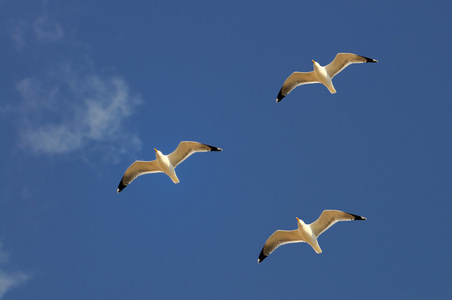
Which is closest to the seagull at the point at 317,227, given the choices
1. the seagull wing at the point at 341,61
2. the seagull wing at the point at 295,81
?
the seagull wing at the point at 341,61

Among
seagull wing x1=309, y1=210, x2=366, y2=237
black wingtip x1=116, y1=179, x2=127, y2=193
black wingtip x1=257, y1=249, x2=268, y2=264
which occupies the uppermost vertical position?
black wingtip x1=116, y1=179, x2=127, y2=193

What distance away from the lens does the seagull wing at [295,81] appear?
112 feet

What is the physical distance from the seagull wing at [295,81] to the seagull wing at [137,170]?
749 cm

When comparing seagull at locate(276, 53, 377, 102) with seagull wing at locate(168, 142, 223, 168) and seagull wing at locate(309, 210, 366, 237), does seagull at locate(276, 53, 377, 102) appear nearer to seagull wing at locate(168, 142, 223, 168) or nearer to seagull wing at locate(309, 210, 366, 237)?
seagull wing at locate(309, 210, 366, 237)

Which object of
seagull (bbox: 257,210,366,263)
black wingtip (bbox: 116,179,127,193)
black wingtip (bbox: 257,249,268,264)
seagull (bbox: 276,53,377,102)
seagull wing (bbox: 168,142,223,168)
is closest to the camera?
seagull (bbox: 257,210,366,263)

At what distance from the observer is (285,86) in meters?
35.0

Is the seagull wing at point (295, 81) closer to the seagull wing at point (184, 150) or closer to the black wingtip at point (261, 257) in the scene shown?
the seagull wing at point (184, 150)

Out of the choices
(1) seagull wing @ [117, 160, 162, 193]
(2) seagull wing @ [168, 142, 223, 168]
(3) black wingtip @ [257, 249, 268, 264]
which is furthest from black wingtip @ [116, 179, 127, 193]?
(3) black wingtip @ [257, 249, 268, 264]

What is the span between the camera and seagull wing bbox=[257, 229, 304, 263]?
1218 inches

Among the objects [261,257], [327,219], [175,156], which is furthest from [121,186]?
[327,219]

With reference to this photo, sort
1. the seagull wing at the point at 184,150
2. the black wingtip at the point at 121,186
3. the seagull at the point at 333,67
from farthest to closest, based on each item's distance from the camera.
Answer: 1. the black wingtip at the point at 121,186
2. the seagull at the point at 333,67
3. the seagull wing at the point at 184,150

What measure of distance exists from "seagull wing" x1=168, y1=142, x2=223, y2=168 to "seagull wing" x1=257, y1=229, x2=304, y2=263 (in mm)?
5007

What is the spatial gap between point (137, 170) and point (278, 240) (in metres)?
7.46

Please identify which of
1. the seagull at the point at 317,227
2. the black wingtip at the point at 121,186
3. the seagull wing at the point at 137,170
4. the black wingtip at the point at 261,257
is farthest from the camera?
the black wingtip at the point at 121,186
